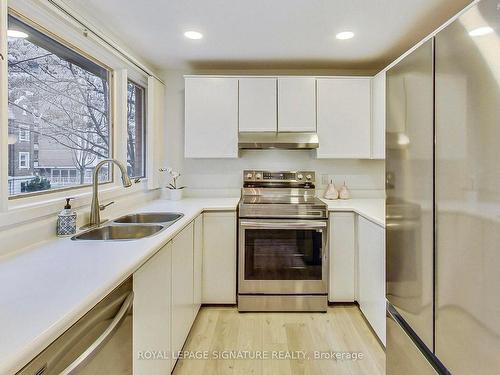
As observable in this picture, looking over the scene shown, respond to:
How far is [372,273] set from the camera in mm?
2295

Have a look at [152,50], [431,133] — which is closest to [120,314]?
[431,133]

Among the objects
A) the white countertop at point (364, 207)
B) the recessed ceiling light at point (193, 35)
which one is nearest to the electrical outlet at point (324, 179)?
the white countertop at point (364, 207)

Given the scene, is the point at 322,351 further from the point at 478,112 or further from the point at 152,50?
the point at 152,50

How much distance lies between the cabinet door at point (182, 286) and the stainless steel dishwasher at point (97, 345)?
0.63 meters

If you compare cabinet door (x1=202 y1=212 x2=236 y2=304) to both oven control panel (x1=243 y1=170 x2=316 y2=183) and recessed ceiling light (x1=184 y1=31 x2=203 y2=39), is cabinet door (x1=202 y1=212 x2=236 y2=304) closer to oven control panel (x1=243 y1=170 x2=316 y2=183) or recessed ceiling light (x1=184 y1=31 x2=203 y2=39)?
oven control panel (x1=243 y1=170 x2=316 y2=183)

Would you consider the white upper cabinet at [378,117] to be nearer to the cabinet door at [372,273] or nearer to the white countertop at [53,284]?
the cabinet door at [372,273]

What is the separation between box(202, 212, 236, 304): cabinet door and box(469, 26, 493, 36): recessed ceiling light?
2133mm

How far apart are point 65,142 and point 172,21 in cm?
108

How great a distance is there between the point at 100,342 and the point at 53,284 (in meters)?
0.23

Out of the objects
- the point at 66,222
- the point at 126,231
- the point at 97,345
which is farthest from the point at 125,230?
the point at 97,345

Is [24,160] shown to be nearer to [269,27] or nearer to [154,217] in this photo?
[154,217]

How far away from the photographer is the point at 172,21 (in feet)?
7.09

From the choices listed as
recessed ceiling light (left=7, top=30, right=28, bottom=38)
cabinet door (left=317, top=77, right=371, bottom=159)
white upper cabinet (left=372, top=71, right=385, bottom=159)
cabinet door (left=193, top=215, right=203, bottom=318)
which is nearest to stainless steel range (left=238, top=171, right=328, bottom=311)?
cabinet door (left=193, top=215, right=203, bottom=318)

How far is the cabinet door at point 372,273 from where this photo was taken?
2.11m
